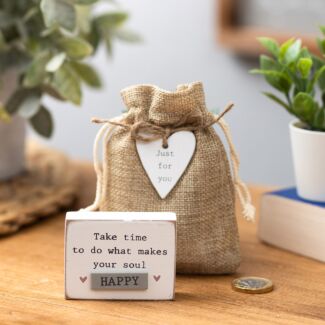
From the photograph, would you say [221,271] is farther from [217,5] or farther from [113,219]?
[217,5]

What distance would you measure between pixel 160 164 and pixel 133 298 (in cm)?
18

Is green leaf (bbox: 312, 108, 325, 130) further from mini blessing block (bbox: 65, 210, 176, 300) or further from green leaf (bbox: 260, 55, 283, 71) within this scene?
mini blessing block (bbox: 65, 210, 176, 300)

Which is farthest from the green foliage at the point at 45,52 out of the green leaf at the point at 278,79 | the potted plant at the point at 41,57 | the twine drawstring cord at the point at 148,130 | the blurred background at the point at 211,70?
the blurred background at the point at 211,70

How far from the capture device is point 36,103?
4.01 ft

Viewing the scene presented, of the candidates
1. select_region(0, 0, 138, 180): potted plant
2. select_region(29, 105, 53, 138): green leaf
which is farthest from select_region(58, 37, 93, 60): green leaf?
select_region(29, 105, 53, 138): green leaf

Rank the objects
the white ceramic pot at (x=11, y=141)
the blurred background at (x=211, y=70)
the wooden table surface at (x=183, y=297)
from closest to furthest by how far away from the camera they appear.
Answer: the wooden table surface at (x=183, y=297) → the white ceramic pot at (x=11, y=141) → the blurred background at (x=211, y=70)

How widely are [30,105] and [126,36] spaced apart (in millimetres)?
256

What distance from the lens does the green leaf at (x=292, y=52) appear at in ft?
3.39

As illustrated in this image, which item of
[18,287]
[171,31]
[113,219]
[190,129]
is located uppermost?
[171,31]

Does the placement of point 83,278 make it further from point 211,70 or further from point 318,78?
point 211,70

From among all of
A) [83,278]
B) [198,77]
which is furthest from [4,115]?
[198,77]

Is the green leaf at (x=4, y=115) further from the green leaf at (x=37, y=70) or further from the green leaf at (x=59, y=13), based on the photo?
the green leaf at (x=59, y=13)

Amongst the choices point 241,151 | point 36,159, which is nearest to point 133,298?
point 36,159

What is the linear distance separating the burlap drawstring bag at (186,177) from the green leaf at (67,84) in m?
0.18
